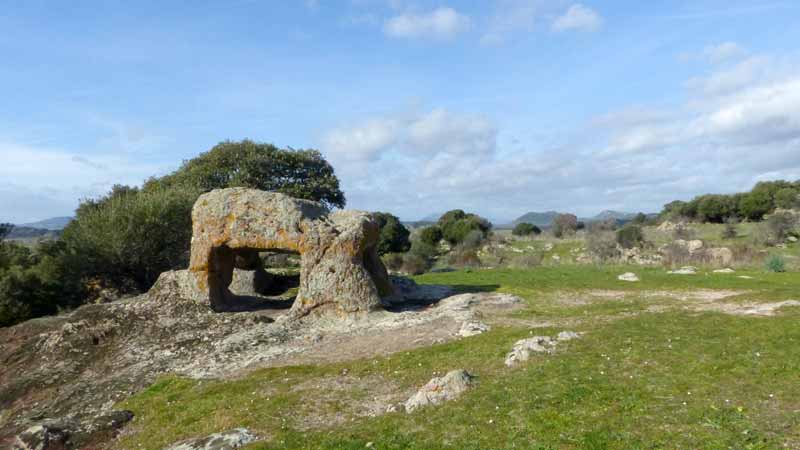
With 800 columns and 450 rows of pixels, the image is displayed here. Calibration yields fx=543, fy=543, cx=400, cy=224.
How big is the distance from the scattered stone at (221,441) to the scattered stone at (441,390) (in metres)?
2.78

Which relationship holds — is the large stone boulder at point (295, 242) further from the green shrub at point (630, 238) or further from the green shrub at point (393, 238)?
the green shrub at point (393, 238)

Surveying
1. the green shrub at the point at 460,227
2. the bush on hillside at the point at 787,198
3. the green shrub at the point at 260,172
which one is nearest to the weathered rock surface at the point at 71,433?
the green shrub at the point at 260,172

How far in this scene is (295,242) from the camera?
18078mm

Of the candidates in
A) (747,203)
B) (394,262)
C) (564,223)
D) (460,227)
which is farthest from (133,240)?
(747,203)

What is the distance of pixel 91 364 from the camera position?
15.6m

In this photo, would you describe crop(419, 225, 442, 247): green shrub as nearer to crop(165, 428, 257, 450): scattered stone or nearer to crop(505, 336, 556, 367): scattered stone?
crop(505, 336, 556, 367): scattered stone

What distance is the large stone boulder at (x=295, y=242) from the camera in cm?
1773

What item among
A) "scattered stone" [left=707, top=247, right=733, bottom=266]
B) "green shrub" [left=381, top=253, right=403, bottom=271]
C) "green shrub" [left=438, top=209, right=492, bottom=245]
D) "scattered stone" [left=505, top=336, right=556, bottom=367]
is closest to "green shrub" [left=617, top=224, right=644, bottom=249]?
"scattered stone" [left=707, top=247, right=733, bottom=266]

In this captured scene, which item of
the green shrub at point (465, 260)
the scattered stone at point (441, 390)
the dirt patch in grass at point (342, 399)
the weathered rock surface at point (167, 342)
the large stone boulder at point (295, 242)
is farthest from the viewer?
the green shrub at point (465, 260)

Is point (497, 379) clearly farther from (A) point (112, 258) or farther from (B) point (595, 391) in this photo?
(A) point (112, 258)

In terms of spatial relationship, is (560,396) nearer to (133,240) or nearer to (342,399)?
→ (342,399)

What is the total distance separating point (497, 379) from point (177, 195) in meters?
25.5

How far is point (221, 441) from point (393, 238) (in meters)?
52.3

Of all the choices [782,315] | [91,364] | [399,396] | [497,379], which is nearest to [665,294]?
[782,315]
